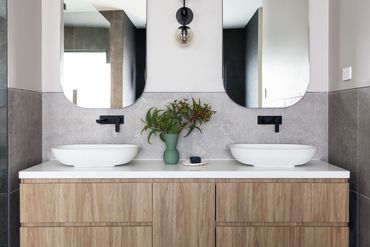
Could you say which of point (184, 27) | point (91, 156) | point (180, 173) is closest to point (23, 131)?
point (91, 156)

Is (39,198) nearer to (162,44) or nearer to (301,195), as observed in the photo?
(162,44)

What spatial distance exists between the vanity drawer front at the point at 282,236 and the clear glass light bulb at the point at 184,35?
1.29 meters

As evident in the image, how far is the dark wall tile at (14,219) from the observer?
180 centimetres

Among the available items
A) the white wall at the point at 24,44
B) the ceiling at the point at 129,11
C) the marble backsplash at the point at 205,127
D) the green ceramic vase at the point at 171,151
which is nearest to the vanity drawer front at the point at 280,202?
the green ceramic vase at the point at 171,151

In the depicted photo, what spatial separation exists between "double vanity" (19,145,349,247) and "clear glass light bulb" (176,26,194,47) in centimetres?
100

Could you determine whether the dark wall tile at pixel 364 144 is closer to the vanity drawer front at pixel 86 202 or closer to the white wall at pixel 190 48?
the white wall at pixel 190 48

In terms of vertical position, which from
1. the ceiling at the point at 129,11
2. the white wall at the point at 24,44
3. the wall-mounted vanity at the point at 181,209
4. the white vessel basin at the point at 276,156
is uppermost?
the ceiling at the point at 129,11

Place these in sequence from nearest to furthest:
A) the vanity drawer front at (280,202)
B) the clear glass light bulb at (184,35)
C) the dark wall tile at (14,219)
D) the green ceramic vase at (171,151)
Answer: the vanity drawer front at (280,202)
the dark wall tile at (14,219)
the green ceramic vase at (171,151)
the clear glass light bulb at (184,35)

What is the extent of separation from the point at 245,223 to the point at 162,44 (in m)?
1.34

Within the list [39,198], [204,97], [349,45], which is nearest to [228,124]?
[204,97]

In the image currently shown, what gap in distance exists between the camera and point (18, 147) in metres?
1.90

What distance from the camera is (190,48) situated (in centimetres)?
224

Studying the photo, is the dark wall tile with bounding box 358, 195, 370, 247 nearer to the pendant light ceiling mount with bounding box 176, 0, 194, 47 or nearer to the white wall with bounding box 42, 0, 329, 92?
the white wall with bounding box 42, 0, 329, 92

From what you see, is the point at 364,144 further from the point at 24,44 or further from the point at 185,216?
the point at 24,44
